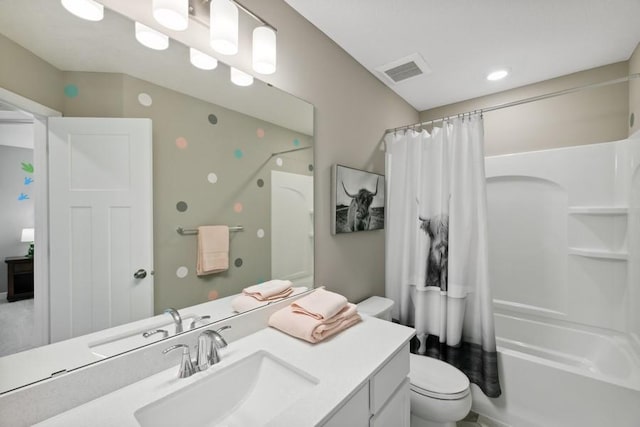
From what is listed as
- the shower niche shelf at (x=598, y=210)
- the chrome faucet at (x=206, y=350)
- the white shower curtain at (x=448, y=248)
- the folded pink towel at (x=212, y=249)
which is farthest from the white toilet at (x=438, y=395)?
the shower niche shelf at (x=598, y=210)

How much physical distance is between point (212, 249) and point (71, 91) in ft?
2.18

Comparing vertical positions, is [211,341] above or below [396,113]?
below

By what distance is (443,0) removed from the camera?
1.39 metres

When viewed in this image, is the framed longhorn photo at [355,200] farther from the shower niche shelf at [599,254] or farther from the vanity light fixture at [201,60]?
the shower niche shelf at [599,254]

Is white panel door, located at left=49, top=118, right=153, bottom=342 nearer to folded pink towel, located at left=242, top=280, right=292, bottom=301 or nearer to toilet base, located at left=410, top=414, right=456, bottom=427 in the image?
folded pink towel, located at left=242, top=280, right=292, bottom=301

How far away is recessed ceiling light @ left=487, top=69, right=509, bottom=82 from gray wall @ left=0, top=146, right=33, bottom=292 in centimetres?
274

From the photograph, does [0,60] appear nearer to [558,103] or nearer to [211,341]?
[211,341]

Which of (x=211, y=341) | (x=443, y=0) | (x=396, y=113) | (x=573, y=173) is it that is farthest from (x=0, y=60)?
(x=573, y=173)

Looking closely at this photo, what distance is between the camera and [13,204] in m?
0.67

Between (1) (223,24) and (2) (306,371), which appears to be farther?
(1) (223,24)

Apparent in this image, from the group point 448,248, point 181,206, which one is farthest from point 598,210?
point 181,206

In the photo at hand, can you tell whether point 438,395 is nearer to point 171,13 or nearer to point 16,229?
point 16,229

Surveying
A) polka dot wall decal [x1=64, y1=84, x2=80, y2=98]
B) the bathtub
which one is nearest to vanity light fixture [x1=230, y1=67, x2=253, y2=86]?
polka dot wall decal [x1=64, y1=84, x2=80, y2=98]

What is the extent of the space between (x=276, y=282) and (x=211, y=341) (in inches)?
19.1
